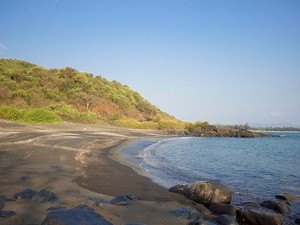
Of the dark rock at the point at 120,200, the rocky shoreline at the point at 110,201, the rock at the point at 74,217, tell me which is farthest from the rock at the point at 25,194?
the dark rock at the point at 120,200

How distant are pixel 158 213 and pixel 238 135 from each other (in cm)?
6456

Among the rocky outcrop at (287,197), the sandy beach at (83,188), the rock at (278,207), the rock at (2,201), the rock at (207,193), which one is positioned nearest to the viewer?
the rock at (2,201)

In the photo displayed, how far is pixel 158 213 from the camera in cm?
652

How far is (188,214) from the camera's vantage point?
6.49m

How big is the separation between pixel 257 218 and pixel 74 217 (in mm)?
3980

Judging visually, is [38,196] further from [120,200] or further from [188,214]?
[188,214]

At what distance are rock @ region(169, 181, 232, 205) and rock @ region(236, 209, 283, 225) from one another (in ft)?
4.73

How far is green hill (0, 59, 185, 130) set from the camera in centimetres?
4840

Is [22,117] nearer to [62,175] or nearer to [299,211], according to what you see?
[62,175]

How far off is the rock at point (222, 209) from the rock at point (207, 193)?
557 mm

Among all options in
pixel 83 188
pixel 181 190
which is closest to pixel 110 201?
pixel 83 188

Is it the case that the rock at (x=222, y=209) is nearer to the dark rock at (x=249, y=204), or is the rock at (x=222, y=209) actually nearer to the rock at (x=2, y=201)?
the dark rock at (x=249, y=204)

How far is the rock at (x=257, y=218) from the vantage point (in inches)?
243

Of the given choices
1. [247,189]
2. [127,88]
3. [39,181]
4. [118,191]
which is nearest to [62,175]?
[39,181]
